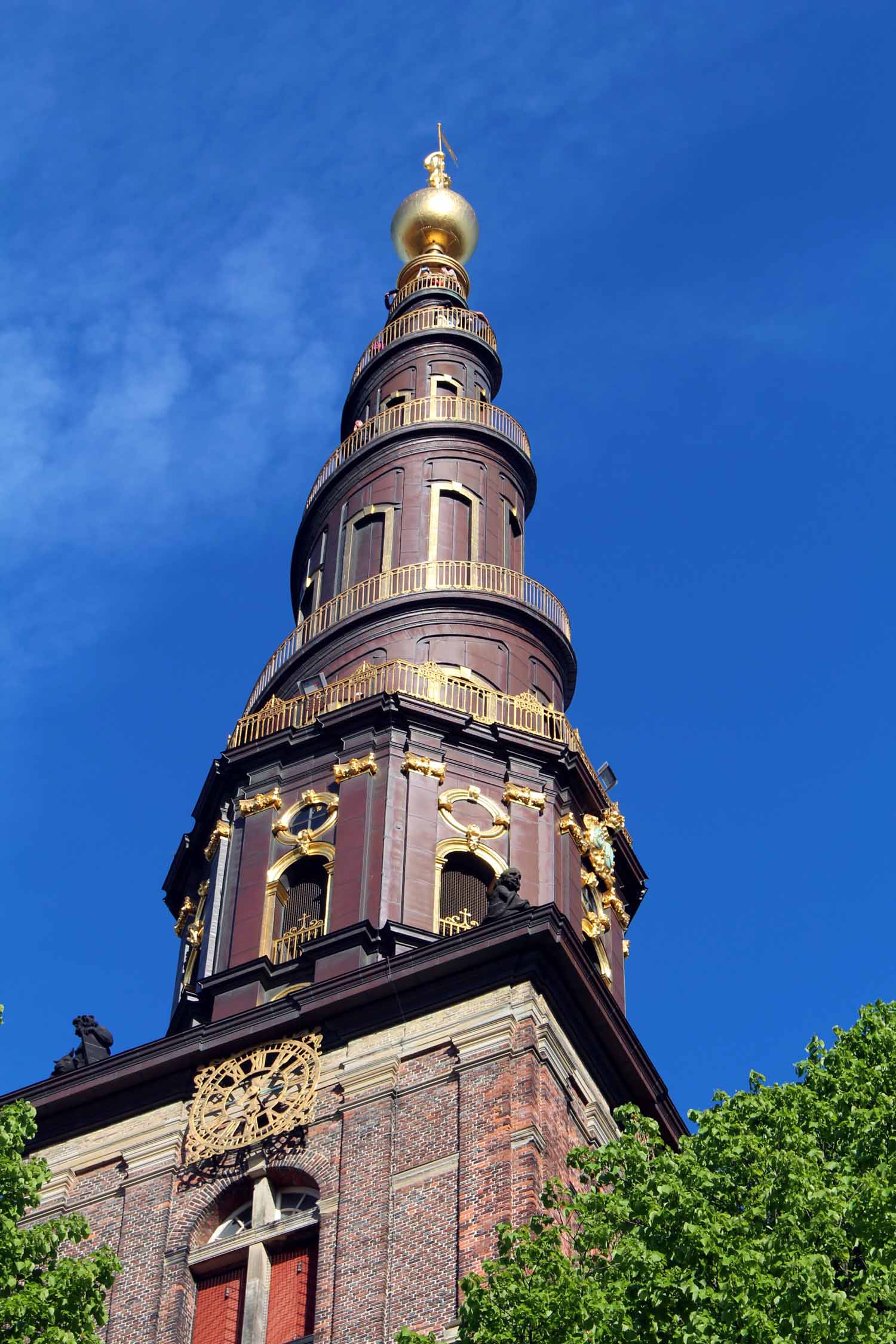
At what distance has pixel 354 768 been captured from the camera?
144 ft

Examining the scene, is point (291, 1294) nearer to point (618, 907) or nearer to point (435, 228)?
point (618, 907)

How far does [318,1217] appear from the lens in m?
36.5

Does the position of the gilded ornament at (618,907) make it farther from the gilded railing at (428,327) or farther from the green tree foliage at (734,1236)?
the gilded railing at (428,327)

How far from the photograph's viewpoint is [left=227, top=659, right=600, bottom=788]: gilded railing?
151 feet

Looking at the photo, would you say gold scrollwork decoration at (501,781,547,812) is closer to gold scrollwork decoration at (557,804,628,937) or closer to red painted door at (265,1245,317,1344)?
gold scrollwork decoration at (557,804,628,937)

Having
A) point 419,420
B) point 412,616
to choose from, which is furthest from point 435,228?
point 412,616

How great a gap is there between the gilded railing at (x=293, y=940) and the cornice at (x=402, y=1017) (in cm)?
256

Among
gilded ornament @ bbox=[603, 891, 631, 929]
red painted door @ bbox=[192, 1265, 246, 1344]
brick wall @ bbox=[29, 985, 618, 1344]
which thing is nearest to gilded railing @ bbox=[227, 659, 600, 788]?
gilded ornament @ bbox=[603, 891, 631, 929]

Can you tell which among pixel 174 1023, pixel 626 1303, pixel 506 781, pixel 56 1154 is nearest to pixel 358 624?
pixel 506 781

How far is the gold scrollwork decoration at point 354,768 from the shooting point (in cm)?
4369

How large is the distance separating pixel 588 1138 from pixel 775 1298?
1240cm

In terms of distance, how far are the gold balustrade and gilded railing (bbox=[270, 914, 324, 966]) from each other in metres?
2.04

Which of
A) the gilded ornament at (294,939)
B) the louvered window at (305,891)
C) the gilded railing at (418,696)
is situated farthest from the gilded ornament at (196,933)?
the gilded railing at (418,696)

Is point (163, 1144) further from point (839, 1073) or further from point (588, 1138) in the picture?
point (839, 1073)
